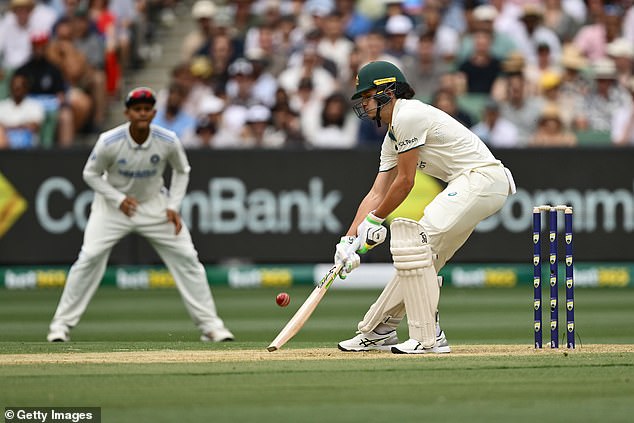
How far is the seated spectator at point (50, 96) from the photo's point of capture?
14.5 meters

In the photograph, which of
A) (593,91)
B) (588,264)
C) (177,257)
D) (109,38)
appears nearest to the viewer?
(177,257)

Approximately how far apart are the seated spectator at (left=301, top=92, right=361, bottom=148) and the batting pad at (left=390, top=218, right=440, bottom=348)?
673 centimetres

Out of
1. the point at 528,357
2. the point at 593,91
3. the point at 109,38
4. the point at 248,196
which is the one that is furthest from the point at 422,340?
the point at 109,38

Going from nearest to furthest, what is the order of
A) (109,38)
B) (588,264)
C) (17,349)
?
(17,349)
(588,264)
(109,38)

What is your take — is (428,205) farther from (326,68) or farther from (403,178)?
(326,68)

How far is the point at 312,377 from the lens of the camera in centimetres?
649

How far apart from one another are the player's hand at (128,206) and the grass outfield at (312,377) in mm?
866

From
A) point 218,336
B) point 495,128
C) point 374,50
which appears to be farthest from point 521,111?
point 218,336

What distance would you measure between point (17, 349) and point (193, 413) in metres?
2.85

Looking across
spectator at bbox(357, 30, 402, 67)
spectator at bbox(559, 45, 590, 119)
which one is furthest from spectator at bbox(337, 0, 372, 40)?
spectator at bbox(559, 45, 590, 119)

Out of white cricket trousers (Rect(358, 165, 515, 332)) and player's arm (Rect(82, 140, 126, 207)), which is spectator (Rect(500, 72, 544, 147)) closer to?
player's arm (Rect(82, 140, 126, 207))

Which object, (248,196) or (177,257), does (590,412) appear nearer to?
(177,257)

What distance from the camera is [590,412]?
5.49 m

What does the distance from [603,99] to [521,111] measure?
89cm
